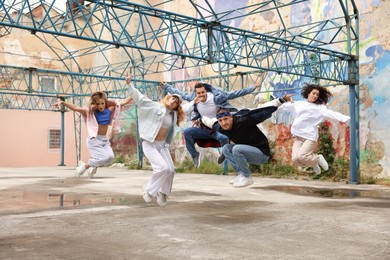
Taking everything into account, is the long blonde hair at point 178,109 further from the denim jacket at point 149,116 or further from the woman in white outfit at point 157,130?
the denim jacket at point 149,116

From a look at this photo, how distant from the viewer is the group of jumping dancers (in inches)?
307

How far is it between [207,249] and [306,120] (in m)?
5.81

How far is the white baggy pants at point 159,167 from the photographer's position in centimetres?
776

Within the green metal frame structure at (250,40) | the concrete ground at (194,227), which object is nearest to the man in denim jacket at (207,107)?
the concrete ground at (194,227)

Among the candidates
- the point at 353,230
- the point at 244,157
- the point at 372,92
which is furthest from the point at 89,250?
the point at 372,92

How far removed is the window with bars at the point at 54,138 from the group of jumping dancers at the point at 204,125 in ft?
66.1

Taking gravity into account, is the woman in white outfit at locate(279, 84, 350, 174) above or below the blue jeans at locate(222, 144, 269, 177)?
above

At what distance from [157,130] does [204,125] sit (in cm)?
219

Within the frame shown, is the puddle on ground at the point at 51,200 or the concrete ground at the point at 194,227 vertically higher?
the concrete ground at the point at 194,227

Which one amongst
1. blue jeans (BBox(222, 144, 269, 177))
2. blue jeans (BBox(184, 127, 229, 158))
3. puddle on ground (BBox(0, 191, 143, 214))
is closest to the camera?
puddle on ground (BBox(0, 191, 143, 214))

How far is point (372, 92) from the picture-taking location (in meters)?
16.9

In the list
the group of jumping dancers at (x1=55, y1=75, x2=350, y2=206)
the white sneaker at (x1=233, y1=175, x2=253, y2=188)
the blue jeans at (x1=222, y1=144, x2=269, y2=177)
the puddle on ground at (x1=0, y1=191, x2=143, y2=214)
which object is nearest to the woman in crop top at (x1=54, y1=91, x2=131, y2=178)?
the group of jumping dancers at (x1=55, y1=75, x2=350, y2=206)

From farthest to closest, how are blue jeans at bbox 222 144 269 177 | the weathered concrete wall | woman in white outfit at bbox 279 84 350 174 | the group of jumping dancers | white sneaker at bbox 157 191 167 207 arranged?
1. the weathered concrete wall
2. woman in white outfit at bbox 279 84 350 174
3. blue jeans at bbox 222 144 269 177
4. white sneaker at bbox 157 191 167 207
5. the group of jumping dancers

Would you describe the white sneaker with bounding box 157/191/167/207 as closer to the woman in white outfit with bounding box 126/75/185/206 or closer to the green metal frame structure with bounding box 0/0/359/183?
the woman in white outfit with bounding box 126/75/185/206
